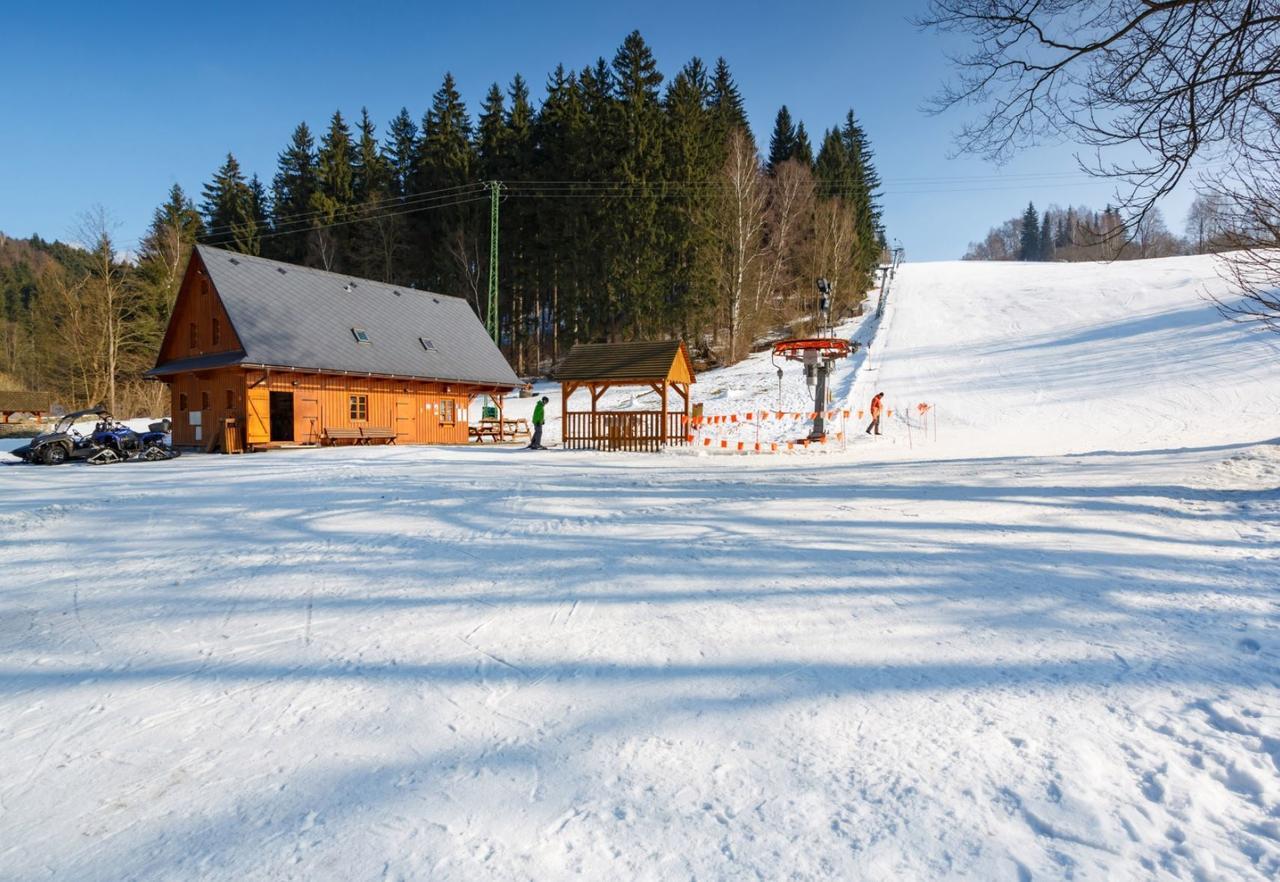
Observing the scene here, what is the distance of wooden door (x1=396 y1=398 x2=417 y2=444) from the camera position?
88.8 feet

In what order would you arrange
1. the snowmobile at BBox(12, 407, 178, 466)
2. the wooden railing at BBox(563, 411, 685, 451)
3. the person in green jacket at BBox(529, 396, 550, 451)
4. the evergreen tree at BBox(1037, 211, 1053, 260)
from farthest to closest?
the evergreen tree at BBox(1037, 211, 1053, 260) → the wooden railing at BBox(563, 411, 685, 451) → the person in green jacket at BBox(529, 396, 550, 451) → the snowmobile at BBox(12, 407, 178, 466)

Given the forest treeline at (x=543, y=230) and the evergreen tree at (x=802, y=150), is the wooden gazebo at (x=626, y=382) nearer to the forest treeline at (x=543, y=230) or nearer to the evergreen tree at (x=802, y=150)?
the forest treeline at (x=543, y=230)

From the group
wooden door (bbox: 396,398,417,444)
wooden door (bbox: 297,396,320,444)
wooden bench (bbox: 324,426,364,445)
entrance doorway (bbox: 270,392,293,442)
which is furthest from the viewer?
wooden door (bbox: 396,398,417,444)

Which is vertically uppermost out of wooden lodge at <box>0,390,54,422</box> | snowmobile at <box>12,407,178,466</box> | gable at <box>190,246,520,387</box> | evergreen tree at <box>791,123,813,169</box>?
evergreen tree at <box>791,123,813,169</box>

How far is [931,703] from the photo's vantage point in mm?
3631

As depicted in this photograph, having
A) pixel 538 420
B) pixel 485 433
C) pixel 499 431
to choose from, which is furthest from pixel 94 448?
pixel 485 433

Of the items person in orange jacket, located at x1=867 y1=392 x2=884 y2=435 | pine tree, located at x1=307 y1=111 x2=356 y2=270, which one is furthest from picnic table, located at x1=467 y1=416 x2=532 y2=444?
pine tree, located at x1=307 y1=111 x2=356 y2=270

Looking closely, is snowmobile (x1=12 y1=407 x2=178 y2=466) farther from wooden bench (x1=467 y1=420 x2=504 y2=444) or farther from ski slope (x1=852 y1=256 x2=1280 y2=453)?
ski slope (x1=852 y1=256 x2=1280 y2=453)

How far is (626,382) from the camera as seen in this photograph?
21.7 meters

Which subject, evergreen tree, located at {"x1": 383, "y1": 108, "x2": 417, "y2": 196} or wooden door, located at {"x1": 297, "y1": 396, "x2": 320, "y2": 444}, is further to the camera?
evergreen tree, located at {"x1": 383, "y1": 108, "x2": 417, "y2": 196}

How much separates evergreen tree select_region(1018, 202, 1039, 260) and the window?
5044 inches

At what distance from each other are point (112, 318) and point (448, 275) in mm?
18844

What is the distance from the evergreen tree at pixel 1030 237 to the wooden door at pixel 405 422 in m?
126

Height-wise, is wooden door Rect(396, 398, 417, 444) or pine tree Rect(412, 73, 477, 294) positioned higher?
pine tree Rect(412, 73, 477, 294)
